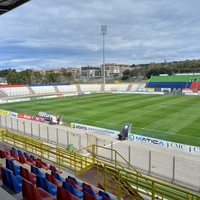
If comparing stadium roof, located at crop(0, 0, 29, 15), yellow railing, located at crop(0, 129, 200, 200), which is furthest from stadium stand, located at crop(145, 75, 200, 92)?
stadium roof, located at crop(0, 0, 29, 15)

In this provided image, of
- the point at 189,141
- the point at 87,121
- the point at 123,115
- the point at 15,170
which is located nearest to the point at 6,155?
the point at 15,170

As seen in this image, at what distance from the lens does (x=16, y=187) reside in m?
6.42

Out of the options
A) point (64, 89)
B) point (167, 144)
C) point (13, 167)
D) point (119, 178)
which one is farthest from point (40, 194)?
point (64, 89)

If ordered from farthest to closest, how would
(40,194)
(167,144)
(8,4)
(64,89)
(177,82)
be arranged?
(64,89) < (177,82) < (167,144) < (8,4) < (40,194)

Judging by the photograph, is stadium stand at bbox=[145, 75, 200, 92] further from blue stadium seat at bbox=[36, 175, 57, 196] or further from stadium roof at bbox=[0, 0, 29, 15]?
blue stadium seat at bbox=[36, 175, 57, 196]

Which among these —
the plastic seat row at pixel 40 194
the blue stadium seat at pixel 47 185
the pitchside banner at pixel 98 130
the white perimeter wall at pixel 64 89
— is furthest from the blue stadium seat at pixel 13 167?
the white perimeter wall at pixel 64 89

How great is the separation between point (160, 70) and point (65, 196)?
120 m

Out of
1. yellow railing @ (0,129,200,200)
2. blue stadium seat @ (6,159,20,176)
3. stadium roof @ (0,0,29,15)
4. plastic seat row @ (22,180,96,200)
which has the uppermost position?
stadium roof @ (0,0,29,15)

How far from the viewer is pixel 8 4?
10992mm

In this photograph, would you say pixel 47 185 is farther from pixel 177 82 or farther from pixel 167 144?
pixel 177 82

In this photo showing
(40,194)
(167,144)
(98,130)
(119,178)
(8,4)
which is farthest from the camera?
(98,130)

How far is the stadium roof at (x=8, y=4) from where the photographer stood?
10.4 m

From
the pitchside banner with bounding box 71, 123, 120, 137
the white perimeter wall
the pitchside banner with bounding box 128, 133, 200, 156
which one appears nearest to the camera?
the pitchside banner with bounding box 128, 133, 200, 156

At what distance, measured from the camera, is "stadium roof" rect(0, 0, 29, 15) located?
10.4 m
